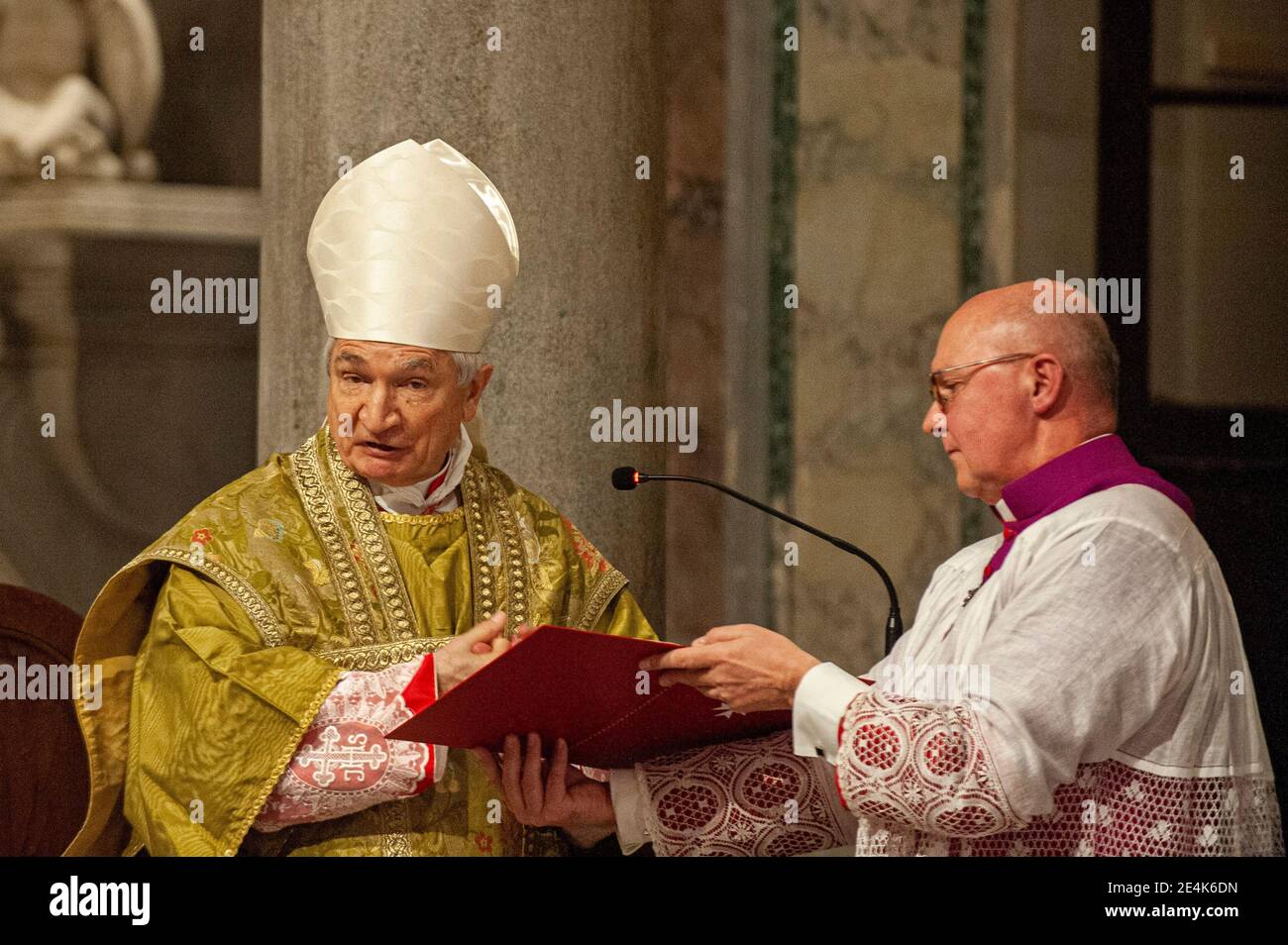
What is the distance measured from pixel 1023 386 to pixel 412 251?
1179 mm

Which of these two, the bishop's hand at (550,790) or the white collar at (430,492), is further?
the white collar at (430,492)

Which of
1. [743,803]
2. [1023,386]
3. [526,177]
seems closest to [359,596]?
[743,803]

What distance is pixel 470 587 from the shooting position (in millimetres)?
3752

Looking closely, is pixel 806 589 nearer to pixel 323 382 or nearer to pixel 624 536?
pixel 624 536

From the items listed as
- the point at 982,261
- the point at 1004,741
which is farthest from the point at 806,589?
the point at 1004,741

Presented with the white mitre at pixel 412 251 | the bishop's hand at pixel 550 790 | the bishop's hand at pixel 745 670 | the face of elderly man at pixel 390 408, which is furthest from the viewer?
the white mitre at pixel 412 251

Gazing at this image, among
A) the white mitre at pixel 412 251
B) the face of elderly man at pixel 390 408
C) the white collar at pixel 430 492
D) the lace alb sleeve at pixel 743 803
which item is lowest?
the lace alb sleeve at pixel 743 803

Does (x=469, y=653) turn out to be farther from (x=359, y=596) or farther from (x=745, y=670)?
(x=745, y=670)

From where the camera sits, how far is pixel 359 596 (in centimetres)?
362

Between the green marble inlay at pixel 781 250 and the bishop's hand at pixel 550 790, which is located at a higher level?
the green marble inlay at pixel 781 250

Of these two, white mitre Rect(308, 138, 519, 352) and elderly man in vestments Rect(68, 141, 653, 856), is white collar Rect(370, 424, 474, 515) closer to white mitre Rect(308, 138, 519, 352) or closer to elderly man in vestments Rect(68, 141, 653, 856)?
elderly man in vestments Rect(68, 141, 653, 856)

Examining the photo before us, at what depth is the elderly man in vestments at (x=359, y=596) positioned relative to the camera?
11.2ft

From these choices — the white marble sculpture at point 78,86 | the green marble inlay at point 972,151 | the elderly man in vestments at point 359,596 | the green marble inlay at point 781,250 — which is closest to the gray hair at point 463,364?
the elderly man in vestments at point 359,596

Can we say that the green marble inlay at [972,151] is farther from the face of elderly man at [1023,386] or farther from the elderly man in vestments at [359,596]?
the face of elderly man at [1023,386]
